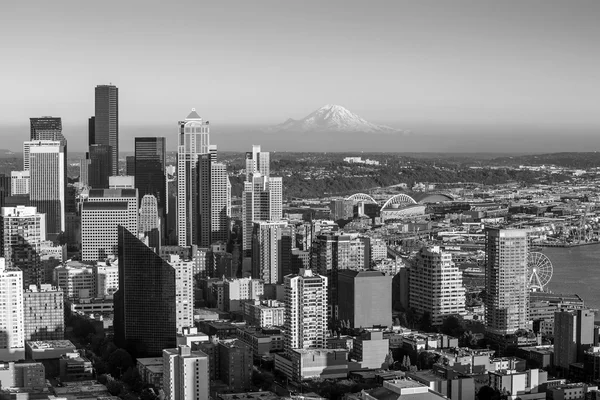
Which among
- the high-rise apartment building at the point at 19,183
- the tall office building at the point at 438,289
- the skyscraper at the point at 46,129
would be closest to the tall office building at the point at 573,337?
the tall office building at the point at 438,289

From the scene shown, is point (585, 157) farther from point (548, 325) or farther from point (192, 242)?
point (548, 325)

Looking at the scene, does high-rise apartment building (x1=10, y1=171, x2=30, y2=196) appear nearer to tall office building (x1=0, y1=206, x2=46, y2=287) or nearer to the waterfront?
tall office building (x1=0, y1=206, x2=46, y2=287)

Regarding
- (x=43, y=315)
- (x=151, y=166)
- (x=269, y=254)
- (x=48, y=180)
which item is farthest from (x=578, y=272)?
(x=48, y=180)

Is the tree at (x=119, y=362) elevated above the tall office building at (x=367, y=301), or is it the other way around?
the tall office building at (x=367, y=301)

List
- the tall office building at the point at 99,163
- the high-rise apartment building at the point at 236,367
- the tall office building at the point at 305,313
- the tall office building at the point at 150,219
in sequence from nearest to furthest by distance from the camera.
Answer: the high-rise apartment building at the point at 236,367 → the tall office building at the point at 305,313 → the tall office building at the point at 150,219 → the tall office building at the point at 99,163

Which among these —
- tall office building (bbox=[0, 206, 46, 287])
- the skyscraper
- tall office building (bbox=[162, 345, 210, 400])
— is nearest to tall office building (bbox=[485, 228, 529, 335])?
tall office building (bbox=[162, 345, 210, 400])

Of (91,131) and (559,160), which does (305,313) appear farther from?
(559,160)

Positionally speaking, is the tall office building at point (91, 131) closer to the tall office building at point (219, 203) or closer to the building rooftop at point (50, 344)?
the tall office building at point (219, 203)
